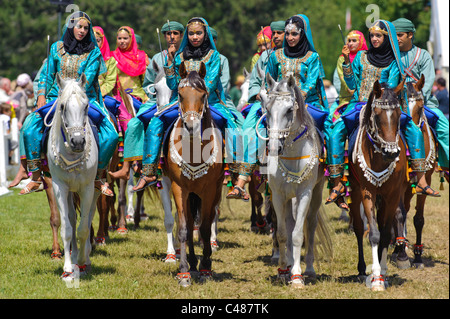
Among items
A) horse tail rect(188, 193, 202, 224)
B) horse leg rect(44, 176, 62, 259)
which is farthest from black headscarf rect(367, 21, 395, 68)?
horse leg rect(44, 176, 62, 259)

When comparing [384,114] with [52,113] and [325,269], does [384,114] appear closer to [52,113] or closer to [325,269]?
[325,269]

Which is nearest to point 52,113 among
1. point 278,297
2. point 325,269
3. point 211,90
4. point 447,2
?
point 211,90

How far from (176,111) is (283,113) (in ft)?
5.38

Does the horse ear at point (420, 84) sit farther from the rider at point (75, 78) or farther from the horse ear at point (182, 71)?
the rider at point (75, 78)

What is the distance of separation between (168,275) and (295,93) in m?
2.90

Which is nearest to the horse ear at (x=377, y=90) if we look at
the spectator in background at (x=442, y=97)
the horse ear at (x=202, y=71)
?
the horse ear at (x=202, y=71)

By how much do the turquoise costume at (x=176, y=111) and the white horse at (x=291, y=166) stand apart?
795 mm

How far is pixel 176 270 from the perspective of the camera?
9.71 m

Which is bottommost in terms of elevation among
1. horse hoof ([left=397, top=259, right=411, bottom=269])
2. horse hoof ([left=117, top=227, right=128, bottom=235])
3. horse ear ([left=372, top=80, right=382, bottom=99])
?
horse hoof ([left=397, top=259, right=411, bottom=269])

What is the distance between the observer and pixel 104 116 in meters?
9.32

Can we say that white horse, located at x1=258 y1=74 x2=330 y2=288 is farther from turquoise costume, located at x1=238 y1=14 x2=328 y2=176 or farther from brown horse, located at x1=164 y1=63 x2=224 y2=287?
brown horse, located at x1=164 y1=63 x2=224 y2=287

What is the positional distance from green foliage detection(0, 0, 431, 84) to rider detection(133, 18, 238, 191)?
2971 cm

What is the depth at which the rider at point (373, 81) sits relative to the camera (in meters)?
8.98

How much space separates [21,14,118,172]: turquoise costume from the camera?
9.08 metres
